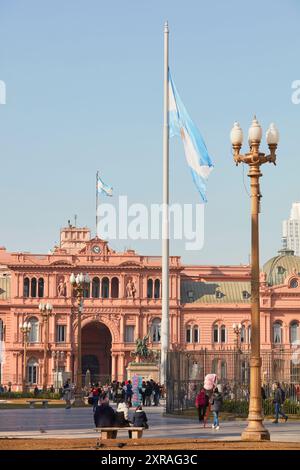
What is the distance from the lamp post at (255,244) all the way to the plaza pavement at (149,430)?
1057 millimetres

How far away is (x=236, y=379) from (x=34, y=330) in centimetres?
6592

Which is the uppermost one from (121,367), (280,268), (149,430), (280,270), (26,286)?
(280,268)

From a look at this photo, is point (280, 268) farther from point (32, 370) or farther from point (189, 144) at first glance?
point (189, 144)

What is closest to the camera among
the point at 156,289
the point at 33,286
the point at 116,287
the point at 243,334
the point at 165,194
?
the point at 165,194

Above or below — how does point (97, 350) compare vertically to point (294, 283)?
below

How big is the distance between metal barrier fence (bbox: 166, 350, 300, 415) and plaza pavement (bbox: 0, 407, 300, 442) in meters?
1.99

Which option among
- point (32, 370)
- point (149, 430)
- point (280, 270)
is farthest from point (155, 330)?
point (149, 430)

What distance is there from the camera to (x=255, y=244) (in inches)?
1131

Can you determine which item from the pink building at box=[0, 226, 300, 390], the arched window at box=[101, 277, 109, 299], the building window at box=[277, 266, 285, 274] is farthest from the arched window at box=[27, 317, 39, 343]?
the building window at box=[277, 266, 285, 274]

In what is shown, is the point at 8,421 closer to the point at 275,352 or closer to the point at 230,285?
the point at 275,352

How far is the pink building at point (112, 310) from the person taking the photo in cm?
10825

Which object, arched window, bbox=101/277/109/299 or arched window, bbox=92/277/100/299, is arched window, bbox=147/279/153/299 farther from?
arched window, bbox=92/277/100/299

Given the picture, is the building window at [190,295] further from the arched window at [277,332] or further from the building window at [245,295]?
the arched window at [277,332]
